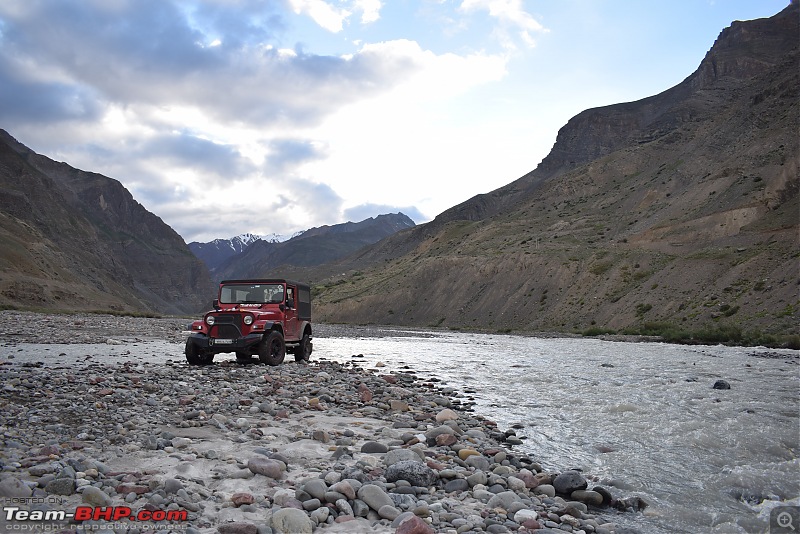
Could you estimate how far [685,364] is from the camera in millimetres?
21141

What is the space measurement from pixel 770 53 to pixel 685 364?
13100 centimetres

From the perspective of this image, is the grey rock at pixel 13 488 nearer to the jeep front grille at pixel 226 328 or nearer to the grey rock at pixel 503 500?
the grey rock at pixel 503 500

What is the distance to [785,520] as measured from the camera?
592 centimetres

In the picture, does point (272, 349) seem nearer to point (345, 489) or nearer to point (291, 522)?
point (345, 489)

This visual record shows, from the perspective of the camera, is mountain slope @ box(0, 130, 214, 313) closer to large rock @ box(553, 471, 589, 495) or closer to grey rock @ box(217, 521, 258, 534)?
grey rock @ box(217, 521, 258, 534)

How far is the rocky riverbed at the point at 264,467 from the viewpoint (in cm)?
492

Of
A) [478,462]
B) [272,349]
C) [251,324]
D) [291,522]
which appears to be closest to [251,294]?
[251,324]

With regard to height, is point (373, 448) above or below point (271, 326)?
below

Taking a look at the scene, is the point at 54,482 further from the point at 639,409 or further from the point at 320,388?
the point at 639,409

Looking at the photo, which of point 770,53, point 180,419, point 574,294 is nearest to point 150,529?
point 180,419

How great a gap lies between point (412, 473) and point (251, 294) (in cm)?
1270
